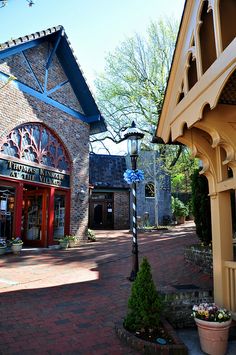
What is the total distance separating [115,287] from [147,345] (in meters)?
2.75

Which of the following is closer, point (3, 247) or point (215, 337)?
point (215, 337)

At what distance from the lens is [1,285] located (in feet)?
19.9

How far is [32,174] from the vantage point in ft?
37.0

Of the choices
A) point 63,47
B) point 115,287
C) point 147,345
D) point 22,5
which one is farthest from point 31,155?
point 147,345

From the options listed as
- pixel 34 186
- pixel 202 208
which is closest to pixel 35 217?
pixel 34 186

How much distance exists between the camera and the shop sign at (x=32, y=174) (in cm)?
1017

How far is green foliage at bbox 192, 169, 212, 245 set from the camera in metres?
7.13

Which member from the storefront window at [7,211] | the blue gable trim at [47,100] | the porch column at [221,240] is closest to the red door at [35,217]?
the storefront window at [7,211]

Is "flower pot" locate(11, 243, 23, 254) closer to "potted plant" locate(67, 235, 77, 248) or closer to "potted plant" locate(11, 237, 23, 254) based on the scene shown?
"potted plant" locate(11, 237, 23, 254)

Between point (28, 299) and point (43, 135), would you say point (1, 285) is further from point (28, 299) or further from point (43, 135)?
point (43, 135)

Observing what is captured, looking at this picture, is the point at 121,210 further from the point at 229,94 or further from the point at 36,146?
the point at 229,94

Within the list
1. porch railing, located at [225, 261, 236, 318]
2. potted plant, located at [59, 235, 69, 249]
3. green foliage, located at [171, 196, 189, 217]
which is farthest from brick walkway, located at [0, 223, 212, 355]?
green foliage, located at [171, 196, 189, 217]

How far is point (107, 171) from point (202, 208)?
1545 cm

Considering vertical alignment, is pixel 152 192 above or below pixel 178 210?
above
